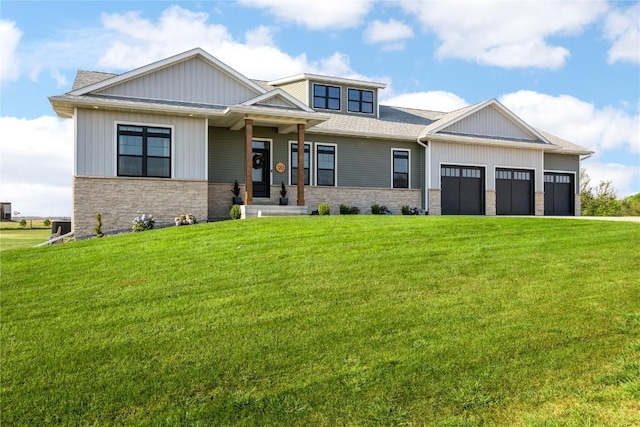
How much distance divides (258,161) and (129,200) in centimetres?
503

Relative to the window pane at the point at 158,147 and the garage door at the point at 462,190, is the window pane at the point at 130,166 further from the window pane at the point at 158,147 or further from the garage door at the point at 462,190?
the garage door at the point at 462,190

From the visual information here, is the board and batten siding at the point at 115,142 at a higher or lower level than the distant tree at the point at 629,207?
higher

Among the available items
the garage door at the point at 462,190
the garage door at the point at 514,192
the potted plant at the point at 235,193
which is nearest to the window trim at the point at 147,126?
the potted plant at the point at 235,193

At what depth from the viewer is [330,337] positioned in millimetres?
5691

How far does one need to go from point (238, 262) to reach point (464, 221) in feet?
21.1

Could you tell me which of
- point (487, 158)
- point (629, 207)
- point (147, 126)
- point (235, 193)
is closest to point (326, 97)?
point (235, 193)

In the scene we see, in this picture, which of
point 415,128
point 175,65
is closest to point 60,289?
point 175,65

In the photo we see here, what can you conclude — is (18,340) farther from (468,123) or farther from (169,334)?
(468,123)

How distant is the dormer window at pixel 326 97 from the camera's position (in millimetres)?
23000

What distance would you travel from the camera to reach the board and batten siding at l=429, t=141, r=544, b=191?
2234 centimetres

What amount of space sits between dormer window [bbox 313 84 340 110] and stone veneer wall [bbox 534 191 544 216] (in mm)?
10097

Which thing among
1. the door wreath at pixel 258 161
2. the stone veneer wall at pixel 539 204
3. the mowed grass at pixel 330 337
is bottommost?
the mowed grass at pixel 330 337

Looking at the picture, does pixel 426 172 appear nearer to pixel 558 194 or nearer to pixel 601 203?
pixel 558 194

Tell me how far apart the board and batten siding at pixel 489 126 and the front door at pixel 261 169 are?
26.4ft
